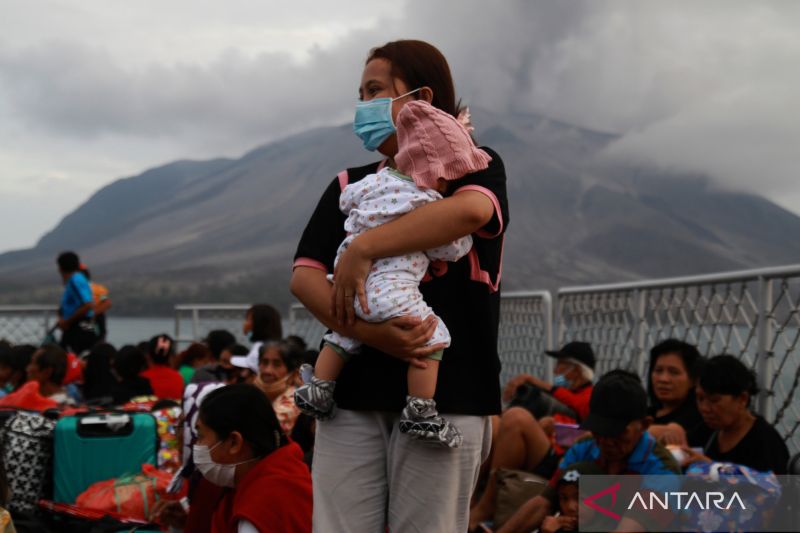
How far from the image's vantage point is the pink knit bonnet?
186cm

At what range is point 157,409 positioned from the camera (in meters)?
5.49

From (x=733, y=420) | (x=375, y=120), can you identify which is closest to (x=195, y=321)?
(x=733, y=420)

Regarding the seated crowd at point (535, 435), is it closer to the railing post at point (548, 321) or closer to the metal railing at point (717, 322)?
the metal railing at point (717, 322)

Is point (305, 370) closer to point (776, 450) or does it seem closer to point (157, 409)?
point (776, 450)

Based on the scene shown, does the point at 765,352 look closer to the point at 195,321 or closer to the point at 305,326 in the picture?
the point at 305,326

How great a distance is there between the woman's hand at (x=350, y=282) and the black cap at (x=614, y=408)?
83.5 inches

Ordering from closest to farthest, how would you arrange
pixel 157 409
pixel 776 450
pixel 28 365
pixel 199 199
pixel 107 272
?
pixel 776 450
pixel 157 409
pixel 28 365
pixel 107 272
pixel 199 199

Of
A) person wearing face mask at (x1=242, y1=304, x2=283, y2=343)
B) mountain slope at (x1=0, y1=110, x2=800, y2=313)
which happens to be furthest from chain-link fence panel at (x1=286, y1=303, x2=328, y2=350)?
mountain slope at (x1=0, y1=110, x2=800, y2=313)

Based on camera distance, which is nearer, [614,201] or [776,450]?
[776,450]

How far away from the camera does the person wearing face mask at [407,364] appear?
1822 mm

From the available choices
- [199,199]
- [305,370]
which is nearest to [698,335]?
[305,370]

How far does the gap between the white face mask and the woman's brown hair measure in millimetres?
1684

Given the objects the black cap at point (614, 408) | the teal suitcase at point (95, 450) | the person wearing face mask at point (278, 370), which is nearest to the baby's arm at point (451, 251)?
the black cap at point (614, 408)

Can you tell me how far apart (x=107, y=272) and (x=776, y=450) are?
75.2 m
